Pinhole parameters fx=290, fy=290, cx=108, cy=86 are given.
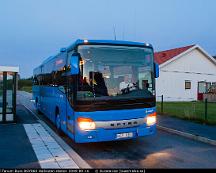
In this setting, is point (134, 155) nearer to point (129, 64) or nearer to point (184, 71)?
point (129, 64)

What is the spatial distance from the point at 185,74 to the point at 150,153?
27.8 metres

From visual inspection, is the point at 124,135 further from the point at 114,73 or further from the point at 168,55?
the point at 168,55

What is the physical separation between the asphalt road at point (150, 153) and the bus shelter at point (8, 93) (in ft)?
15.6

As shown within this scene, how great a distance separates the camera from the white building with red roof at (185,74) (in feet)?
108

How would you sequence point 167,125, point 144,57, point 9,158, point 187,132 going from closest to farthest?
point 9,158
point 144,57
point 187,132
point 167,125

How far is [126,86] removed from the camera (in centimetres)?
801

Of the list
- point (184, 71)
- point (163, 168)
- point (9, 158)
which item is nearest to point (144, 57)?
point (163, 168)

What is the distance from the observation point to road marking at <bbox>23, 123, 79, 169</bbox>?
6.74 metres

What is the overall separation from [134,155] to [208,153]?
2.07 metres

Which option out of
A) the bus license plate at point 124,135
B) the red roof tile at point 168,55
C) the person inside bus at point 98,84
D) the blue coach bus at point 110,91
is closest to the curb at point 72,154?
the blue coach bus at point 110,91

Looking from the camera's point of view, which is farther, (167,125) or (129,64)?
(167,125)

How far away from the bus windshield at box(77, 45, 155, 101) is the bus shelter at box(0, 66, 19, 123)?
7.13 m

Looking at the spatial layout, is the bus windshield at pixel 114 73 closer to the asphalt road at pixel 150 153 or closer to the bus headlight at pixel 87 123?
the bus headlight at pixel 87 123

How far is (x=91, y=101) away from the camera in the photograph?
7.64 meters
